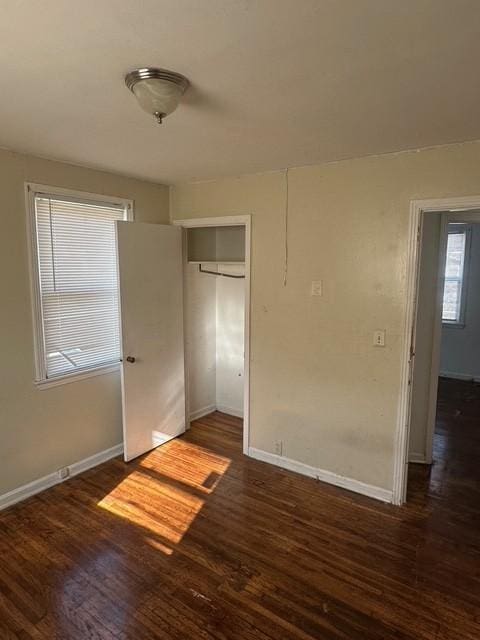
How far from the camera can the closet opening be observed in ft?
13.5

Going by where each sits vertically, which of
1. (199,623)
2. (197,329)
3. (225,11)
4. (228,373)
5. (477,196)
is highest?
(225,11)

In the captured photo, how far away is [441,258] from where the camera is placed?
3229 mm

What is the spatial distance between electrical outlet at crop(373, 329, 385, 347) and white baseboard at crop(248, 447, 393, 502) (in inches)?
41.9

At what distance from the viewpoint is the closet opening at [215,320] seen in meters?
4.13

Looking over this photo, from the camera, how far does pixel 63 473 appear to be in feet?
10.2

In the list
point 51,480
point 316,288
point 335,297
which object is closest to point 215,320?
point 316,288

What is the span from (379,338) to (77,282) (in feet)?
7.69

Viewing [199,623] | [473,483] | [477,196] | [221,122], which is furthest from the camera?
[473,483]

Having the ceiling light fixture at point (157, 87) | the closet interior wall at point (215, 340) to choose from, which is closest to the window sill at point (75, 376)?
the closet interior wall at point (215, 340)

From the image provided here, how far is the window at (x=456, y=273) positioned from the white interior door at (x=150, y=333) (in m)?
4.20

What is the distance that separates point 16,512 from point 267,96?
3006mm

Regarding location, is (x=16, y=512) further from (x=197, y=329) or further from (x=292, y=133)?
(x=292, y=133)

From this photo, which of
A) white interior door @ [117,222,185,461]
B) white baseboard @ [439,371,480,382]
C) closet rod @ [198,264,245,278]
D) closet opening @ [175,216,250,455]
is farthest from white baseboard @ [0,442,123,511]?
white baseboard @ [439,371,480,382]

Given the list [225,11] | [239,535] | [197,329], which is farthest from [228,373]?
[225,11]
